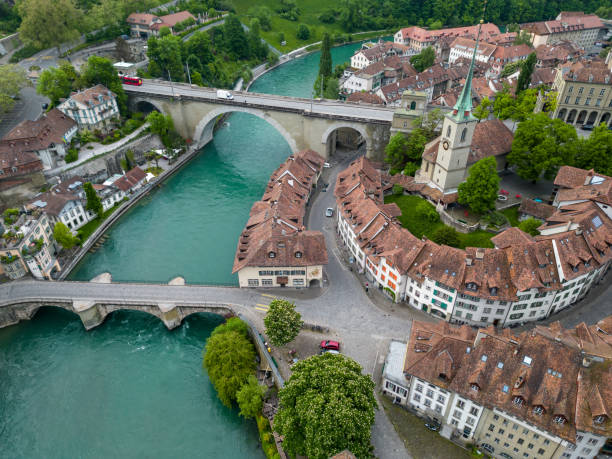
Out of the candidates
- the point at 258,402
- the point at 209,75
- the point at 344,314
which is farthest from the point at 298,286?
the point at 209,75

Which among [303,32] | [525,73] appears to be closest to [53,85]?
[525,73]

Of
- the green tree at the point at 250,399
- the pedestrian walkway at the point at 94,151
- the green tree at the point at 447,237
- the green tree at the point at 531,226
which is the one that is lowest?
the green tree at the point at 250,399

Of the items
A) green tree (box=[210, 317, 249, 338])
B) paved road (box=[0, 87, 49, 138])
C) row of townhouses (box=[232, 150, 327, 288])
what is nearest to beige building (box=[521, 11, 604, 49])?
row of townhouses (box=[232, 150, 327, 288])

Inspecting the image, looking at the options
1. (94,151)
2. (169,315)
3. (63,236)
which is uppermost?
(94,151)

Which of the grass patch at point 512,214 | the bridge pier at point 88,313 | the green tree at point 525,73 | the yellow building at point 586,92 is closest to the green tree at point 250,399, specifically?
the bridge pier at point 88,313

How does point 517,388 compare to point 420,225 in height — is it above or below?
above

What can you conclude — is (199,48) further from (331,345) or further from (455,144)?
(331,345)

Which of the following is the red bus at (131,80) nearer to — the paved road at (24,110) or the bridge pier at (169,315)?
the paved road at (24,110)
